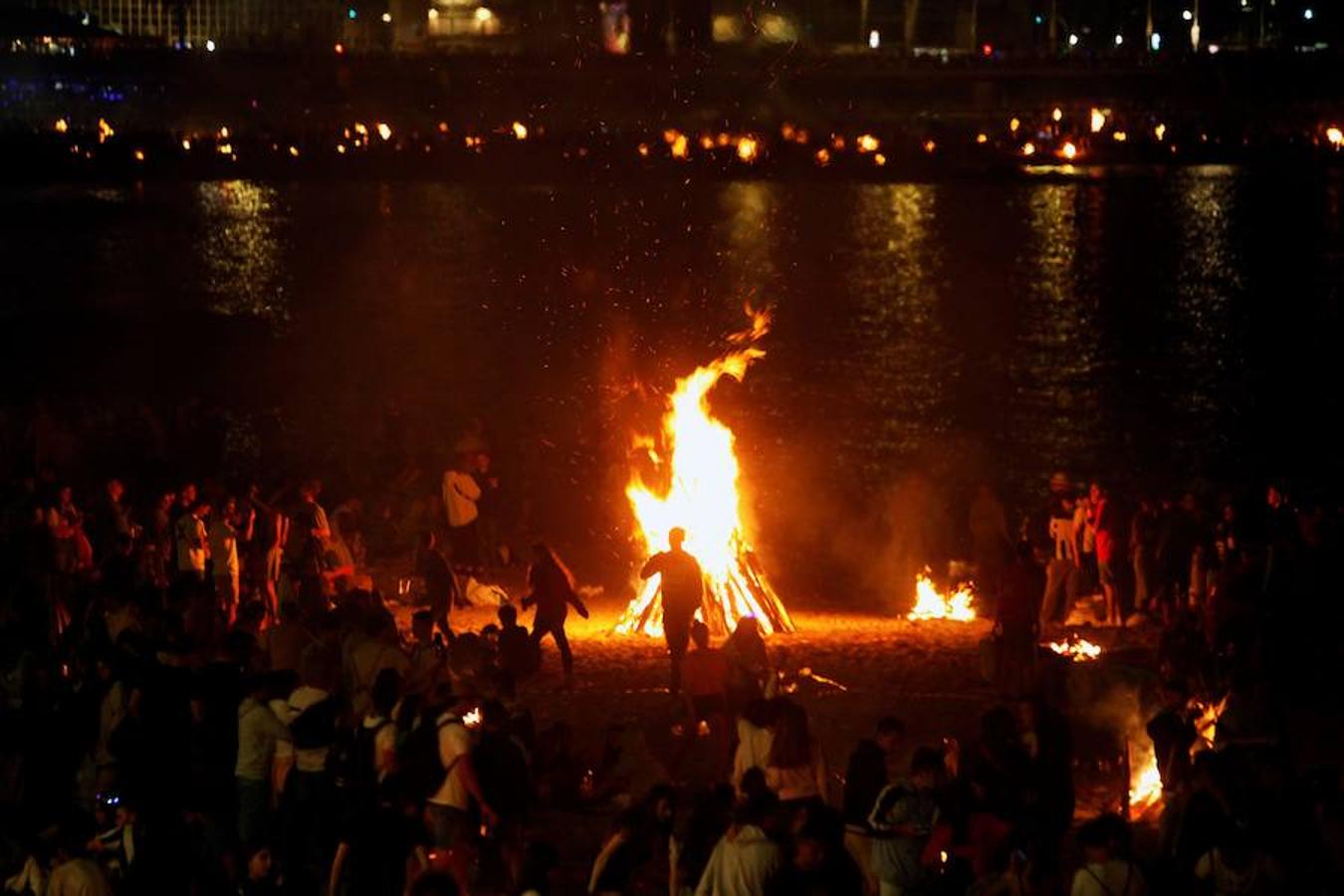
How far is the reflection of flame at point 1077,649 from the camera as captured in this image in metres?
14.3

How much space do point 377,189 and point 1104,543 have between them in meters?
85.5

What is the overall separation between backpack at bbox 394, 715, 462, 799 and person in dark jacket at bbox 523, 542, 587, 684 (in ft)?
13.5

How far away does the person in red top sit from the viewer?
16.7 metres

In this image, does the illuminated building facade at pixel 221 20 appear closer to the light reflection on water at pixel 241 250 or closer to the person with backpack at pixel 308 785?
the light reflection on water at pixel 241 250

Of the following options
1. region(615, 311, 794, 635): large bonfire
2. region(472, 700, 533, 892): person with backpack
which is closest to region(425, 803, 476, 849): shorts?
region(472, 700, 533, 892): person with backpack

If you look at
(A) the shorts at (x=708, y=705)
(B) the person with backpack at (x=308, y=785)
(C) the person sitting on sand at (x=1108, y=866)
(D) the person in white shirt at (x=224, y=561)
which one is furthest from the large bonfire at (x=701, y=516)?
(C) the person sitting on sand at (x=1108, y=866)

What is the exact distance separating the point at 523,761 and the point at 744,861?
2.30 m

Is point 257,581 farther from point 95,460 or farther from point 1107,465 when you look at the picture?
point 1107,465

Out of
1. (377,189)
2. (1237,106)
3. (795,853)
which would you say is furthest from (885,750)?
(1237,106)

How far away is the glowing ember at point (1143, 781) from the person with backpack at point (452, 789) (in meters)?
4.11

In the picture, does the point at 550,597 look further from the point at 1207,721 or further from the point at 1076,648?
the point at 1207,721

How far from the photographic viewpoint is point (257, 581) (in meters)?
16.0

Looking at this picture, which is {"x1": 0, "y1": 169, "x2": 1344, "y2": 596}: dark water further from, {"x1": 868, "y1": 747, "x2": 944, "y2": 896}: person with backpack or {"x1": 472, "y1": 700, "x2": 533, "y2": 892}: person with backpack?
{"x1": 868, "y1": 747, "x2": 944, "y2": 896}: person with backpack

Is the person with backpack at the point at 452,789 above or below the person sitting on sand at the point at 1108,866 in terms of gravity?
below
